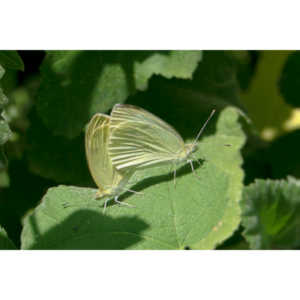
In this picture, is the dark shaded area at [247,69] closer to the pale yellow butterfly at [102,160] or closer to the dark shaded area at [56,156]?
the dark shaded area at [56,156]

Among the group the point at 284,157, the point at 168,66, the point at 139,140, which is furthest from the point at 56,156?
the point at 284,157

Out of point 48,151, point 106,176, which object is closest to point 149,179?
point 106,176

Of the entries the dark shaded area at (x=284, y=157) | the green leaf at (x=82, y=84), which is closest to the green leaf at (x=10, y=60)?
the green leaf at (x=82, y=84)

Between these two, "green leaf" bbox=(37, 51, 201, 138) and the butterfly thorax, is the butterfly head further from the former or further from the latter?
"green leaf" bbox=(37, 51, 201, 138)

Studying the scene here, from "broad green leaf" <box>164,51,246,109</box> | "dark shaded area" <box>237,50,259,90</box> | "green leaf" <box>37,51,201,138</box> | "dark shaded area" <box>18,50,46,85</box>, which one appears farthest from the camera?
"dark shaded area" <box>237,50,259,90</box>

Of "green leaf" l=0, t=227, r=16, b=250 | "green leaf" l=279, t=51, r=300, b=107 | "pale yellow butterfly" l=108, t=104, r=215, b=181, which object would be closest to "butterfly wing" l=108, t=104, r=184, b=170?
"pale yellow butterfly" l=108, t=104, r=215, b=181
